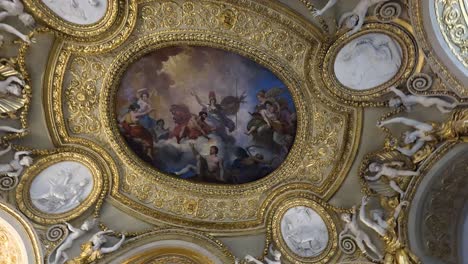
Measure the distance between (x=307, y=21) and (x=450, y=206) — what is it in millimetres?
5048

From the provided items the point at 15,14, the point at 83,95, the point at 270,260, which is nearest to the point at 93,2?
Answer: the point at 15,14

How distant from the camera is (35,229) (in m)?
9.16

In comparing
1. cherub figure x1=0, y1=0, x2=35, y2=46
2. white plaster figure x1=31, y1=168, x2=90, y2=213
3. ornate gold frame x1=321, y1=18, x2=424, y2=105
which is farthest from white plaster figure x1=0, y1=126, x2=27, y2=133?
ornate gold frame x1=321, y1=18, x2=424, y2=105

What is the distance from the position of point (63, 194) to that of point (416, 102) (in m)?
8.07

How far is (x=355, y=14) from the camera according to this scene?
329 inches

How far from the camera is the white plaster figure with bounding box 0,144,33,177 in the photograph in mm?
9016

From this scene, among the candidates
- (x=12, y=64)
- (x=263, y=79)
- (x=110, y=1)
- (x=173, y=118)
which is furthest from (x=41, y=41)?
(x=263, y=79)

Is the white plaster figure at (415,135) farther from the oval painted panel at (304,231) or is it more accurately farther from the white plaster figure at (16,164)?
the white plaster figure at (16,164)

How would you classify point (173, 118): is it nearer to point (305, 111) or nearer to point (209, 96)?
point (209, 96)

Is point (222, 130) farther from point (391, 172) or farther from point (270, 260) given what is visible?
point (391, 172)

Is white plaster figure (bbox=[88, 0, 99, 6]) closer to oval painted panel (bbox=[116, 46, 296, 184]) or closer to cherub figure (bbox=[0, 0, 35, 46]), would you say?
cherub figure (bbox=[0, 0, 35, 46])

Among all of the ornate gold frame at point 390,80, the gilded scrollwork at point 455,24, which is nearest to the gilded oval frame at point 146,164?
the ornate gold frame at point 390,80

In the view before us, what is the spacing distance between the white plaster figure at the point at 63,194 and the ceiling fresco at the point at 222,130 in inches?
1.3

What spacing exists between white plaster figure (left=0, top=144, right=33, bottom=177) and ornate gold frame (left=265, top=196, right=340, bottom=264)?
233 inches
